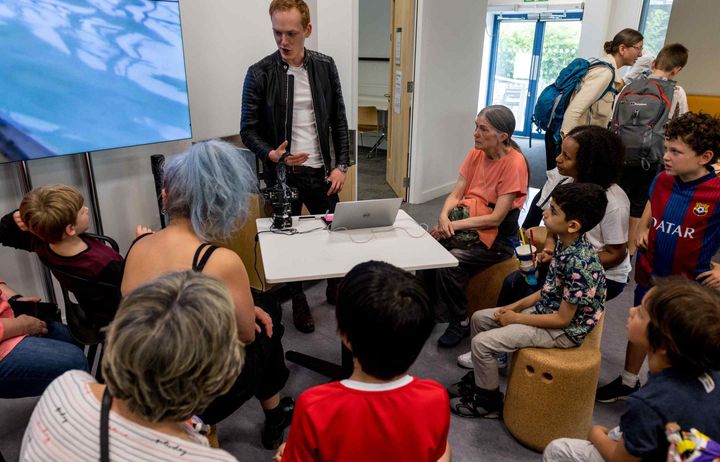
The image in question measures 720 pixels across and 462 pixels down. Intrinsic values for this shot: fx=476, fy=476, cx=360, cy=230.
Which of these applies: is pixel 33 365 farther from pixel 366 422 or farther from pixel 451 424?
pixel 451 424

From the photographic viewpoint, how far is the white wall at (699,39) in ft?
13.3

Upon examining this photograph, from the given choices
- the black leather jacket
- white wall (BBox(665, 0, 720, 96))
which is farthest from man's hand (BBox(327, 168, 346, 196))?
white wall (BBox(665, 0, 720, 96))

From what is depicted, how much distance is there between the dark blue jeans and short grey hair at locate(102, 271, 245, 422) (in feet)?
3.41

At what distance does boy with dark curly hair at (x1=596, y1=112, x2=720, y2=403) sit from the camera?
177 centimetres

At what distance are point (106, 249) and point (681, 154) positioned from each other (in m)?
2.25

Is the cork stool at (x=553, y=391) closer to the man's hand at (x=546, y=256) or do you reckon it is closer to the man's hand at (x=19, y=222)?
the man's hand at (x=546, y=256)

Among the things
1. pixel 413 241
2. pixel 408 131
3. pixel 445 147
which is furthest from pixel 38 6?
pixel 445 147

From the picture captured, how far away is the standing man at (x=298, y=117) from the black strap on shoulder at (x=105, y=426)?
1746mm

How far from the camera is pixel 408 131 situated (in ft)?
15.6

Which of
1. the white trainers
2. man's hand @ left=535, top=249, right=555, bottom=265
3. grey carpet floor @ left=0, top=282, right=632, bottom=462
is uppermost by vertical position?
man's hand @ left=535, top=249, right=555, bottom=265

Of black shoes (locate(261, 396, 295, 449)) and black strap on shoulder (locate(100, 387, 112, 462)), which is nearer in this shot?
black strap on shoulder (locate(100, 387, 112, 462))

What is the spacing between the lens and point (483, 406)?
2.04 metres

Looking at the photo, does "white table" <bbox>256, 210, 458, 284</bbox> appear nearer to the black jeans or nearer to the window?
the black jeans

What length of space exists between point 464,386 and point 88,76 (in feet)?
7.46
